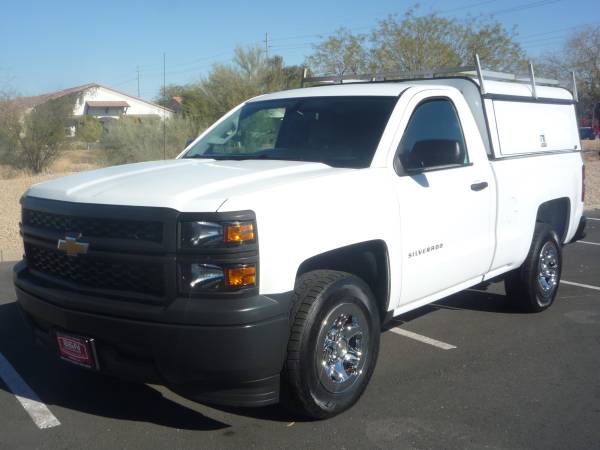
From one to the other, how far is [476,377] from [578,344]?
1302mm

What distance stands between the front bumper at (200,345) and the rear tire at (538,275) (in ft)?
11.2

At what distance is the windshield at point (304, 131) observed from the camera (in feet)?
15.8

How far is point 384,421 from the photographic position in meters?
4.17

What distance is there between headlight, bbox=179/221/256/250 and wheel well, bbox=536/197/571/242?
13.9ft

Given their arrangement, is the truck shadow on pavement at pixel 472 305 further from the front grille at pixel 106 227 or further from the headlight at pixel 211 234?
the front grille at pixel 106 227

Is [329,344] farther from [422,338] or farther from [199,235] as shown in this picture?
[422,338]

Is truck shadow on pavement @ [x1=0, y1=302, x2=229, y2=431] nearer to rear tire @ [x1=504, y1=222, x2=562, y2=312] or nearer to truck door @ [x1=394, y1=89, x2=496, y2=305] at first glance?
truck door @ [x1=394, y1=89, x2=496, y2=305]

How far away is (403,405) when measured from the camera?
14.4ft

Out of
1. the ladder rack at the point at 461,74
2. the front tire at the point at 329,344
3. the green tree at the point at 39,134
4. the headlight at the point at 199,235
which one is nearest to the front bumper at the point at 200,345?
the front tire at the point at 329,344

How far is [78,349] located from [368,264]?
5.94 feet

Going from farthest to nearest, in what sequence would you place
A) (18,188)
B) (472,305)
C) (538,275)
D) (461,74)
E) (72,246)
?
(18,188)
(472,305)
(461,74)
(538,275)
(72,246)

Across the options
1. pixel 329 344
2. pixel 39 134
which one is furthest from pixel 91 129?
pixel 329 344

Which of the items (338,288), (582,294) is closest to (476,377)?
(338,288)

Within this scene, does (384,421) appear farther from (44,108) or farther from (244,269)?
(44,108)
